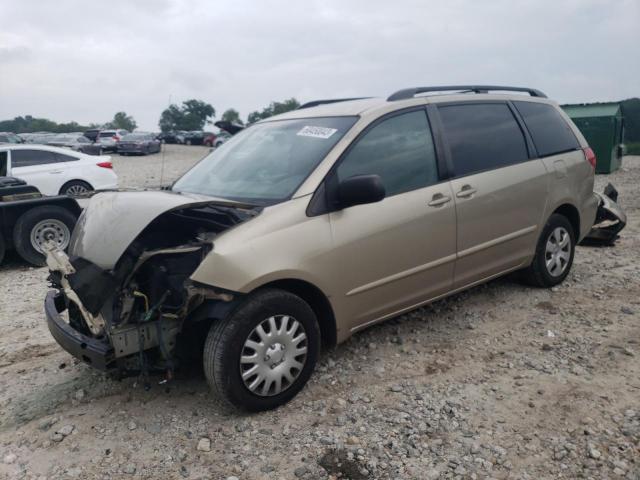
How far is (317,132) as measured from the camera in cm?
368

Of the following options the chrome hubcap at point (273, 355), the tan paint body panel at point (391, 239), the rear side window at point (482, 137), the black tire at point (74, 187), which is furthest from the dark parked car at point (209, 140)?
the chrome hubcap at point (273, 355)

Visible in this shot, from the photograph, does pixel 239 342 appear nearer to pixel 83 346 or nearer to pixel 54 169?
pixel 83 346

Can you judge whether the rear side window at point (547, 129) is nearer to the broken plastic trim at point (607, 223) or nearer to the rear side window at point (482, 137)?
the rear side window at point (482, 137)

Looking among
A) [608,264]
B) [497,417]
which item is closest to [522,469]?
[497,417]

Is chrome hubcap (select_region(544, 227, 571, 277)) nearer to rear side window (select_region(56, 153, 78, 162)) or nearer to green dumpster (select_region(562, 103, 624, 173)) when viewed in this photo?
rear side window (select_region(56, 153, 78, 162))

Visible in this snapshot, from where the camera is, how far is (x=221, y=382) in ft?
9.62

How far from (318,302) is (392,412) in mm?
774

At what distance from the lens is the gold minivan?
117 inches

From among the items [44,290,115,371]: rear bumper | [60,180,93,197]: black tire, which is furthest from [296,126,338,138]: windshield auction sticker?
[60,180,93,197]: black tire

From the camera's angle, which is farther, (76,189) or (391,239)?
(76,189)

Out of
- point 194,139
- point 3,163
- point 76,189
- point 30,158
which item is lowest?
point 76,189

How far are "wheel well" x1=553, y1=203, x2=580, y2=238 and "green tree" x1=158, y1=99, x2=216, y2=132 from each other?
76.7m

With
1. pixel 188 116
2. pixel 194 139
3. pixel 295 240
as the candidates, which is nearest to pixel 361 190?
pixel 295 240

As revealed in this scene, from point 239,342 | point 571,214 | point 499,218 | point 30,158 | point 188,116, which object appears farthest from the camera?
point 188,116
